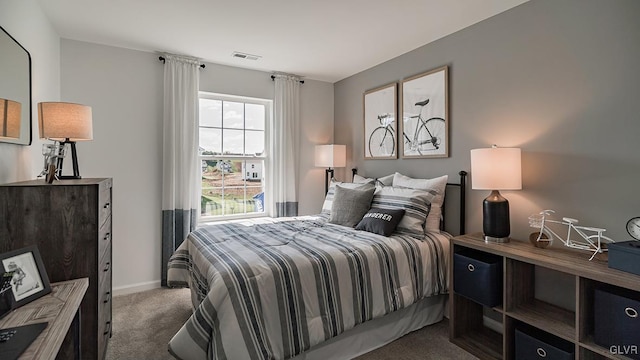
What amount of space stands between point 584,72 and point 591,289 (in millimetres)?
1380

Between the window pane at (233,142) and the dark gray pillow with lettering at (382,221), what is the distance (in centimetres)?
200

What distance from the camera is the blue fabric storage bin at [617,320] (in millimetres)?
1443

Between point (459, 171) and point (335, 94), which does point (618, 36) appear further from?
point (335, 94)

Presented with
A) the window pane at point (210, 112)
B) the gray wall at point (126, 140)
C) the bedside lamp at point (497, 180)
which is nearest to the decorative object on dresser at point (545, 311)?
the bedside lamp at point (497, 180)

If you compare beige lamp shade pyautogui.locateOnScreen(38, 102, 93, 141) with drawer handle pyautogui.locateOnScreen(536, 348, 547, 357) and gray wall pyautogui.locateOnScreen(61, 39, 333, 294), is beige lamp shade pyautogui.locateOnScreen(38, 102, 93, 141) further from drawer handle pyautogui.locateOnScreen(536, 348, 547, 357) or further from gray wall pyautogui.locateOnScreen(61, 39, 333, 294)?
drawer handle pyautogui.locateOnScreen(536, 348, 547, 357)

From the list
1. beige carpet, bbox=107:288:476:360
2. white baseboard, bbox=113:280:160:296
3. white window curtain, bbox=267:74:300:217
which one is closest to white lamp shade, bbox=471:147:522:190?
beige carpet, bbox=107:288:476:360

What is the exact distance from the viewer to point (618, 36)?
187 cm

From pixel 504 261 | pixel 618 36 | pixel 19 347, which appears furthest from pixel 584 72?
pixel 19 347

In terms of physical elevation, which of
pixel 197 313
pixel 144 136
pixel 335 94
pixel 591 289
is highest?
pixel 335 94

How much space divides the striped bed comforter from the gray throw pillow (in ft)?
0.82

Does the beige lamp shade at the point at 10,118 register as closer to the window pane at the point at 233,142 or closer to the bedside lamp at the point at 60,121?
the bedside lamp at the point at 60,121

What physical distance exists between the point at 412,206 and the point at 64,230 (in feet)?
7.94

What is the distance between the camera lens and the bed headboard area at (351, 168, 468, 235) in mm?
2764

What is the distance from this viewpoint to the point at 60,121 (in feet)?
6.27
